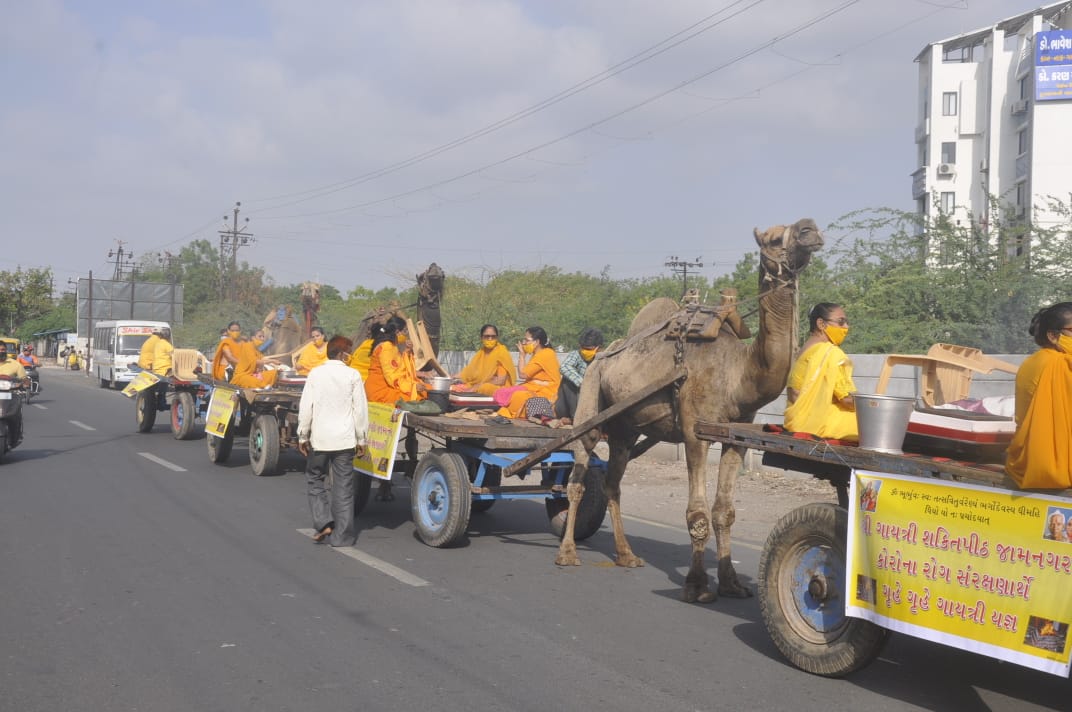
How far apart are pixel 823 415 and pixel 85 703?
175 inches

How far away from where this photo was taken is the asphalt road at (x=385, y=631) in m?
5.19

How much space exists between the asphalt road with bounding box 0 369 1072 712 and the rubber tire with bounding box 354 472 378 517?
1.13 feet

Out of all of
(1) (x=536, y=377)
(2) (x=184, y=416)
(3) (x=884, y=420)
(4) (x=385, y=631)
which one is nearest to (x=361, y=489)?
(1) (x=536, y=377)

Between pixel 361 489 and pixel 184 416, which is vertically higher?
pixel 184 416

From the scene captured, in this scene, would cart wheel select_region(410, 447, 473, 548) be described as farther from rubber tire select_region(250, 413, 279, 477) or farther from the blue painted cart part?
rubber tire select_region(250, 413, 279, 477)

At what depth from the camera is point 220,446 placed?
14.8 meters

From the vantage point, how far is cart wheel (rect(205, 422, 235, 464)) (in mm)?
14609

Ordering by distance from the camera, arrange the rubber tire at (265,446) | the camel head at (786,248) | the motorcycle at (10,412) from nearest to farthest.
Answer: the camel head at (786,248) < the rubber tire at (265,446) < the motorcycle at (10,412)

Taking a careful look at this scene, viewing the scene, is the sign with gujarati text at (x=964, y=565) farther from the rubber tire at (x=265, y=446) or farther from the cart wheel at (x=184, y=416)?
the cart wheel at (x=184, y=416)

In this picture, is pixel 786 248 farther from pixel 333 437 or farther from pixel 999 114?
pixel 999 114

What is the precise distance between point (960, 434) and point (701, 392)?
94.6 inches

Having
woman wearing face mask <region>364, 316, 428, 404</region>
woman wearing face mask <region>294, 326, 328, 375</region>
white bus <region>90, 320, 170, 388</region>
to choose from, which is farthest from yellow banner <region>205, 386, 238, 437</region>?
white bus <region>90, 320, 170, 388</region>

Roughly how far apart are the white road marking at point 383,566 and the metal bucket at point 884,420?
3842 mm

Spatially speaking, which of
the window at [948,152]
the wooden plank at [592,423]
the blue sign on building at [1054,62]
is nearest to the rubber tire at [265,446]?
the wooden plank at [592,423]
